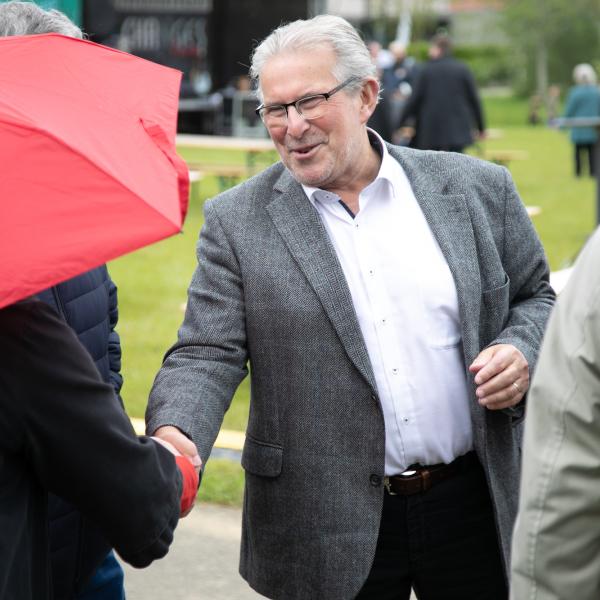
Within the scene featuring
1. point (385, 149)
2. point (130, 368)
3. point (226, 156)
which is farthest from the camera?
point (226, 156)

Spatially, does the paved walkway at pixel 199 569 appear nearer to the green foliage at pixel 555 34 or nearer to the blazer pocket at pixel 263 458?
the blazer pocket at pixel 263 458

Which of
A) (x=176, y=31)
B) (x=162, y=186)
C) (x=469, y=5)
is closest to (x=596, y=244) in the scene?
(x=162, y=186)

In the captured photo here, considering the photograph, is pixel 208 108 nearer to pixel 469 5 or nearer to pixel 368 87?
pixel 368 87

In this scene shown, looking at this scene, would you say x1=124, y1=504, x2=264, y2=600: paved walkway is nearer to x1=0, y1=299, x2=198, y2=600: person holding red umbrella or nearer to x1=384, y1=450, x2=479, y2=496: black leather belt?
x1=384, y1=450, x2=479, y2=496: black leather belt

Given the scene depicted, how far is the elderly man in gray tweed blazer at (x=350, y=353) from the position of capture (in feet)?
9.30

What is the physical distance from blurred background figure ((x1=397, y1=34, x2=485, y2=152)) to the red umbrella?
1401 cm

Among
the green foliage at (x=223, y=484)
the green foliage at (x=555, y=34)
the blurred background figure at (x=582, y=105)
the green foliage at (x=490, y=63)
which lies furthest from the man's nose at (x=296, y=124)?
the green foliage at (x=490, y=63)

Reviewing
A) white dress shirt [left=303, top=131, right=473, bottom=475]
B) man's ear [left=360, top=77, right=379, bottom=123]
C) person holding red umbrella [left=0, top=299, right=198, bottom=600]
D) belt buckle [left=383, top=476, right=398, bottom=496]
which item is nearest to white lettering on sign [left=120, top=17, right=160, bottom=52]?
man's ear [left=360, top=77, right=379, bottom=123]

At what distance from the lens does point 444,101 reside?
53.0 ft

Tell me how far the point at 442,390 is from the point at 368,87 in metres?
0.81

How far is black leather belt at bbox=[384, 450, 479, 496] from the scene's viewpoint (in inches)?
114

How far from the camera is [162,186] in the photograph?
7.16 ft

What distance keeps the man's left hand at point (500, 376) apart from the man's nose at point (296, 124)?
701mm

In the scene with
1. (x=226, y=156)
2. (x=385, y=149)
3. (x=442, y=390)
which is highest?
(x=385, y=149)
